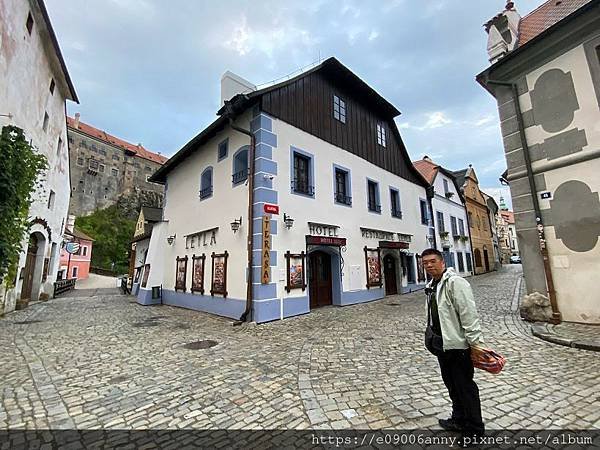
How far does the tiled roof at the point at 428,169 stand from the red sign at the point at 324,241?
37.8 feet

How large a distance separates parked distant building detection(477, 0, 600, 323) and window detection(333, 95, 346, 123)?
5.89 meters

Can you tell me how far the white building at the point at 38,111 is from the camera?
27.0 feet

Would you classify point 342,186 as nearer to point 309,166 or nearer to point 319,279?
point 309,166

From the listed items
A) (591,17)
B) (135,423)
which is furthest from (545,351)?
(591,17)

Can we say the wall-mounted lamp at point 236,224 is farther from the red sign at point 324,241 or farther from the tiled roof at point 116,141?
the tiled roof at point 116,141

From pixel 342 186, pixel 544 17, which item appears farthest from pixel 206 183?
pixel 544 17

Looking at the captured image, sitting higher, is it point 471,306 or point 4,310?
point 471,306

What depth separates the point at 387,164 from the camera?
50.7 ft

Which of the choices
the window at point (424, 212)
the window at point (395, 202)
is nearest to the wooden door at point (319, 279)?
the window at point (395, 202)

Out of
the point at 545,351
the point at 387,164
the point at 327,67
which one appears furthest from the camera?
the point at 387,164

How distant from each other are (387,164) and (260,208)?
30.5ft

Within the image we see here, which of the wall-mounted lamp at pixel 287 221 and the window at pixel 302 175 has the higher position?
the window at pixel 302 175

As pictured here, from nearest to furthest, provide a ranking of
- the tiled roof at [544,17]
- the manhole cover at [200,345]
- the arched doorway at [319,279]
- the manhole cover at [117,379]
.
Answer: the manhole cover at [117,379] → the manhole cover at [200,345] → the tiled roof at [544,17] → the arched doorway at [319,279]

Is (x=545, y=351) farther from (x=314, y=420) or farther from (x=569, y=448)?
(x=314, y=420)
